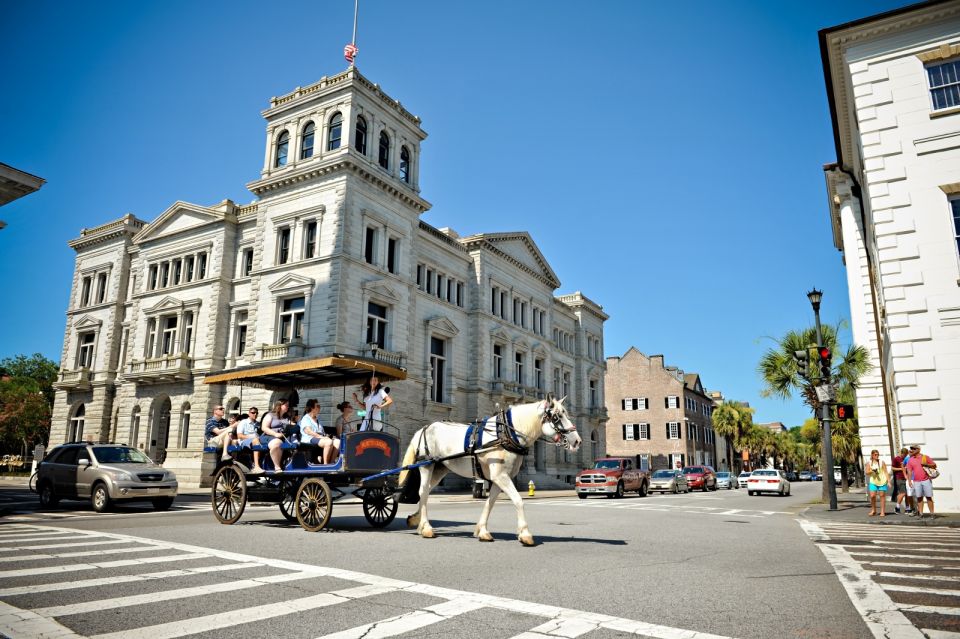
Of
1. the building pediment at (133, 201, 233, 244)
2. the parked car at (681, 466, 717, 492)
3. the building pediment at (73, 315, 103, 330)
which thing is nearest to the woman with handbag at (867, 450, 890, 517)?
the parked car at (681, 466, 717, 492)

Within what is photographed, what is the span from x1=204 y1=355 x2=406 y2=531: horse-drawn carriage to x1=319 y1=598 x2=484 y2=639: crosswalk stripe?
5813mm

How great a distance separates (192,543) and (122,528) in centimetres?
347

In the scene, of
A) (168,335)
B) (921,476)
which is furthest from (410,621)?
(168,335)

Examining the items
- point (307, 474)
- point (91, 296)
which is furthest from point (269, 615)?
point (91, 296)

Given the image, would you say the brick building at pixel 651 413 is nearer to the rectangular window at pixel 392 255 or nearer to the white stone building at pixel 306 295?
the white stone building at pixel 306 295

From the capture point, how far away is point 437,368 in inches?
1655

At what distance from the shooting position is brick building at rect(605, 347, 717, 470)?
75.4 metres

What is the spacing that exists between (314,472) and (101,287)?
44611mm

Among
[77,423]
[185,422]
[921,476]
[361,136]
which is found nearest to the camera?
[921,476]

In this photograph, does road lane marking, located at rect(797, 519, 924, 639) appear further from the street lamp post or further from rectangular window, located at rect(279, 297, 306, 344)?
rectangular window, located at rect(279, 297, 306, 344)

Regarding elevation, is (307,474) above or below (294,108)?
below

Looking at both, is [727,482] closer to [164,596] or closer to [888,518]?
[888,518]

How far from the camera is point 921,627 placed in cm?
495

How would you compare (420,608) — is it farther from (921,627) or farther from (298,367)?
(298,367)
